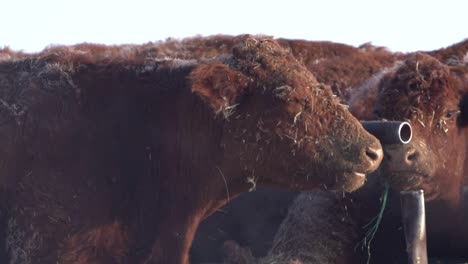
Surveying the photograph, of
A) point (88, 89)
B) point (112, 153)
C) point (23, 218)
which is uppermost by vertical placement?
point (88, 89)

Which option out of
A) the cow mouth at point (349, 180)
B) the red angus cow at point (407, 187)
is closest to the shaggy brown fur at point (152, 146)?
the cow mouth at point (349, 180)

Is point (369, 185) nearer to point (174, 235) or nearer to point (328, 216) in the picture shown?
point (328, 216)

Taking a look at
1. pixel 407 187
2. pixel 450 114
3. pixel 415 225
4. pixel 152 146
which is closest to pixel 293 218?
pixel 407 187

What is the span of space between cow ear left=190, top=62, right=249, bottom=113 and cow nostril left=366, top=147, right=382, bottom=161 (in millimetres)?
967

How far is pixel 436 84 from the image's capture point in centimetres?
827

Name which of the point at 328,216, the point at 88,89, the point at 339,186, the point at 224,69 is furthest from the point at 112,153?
the point at 328,216

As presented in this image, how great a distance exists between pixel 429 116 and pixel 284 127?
1.98 metres

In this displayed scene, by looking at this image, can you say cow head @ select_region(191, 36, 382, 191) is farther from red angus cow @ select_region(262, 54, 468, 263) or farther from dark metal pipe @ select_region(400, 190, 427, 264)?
red angus cow @ select_region(262, 54, 468, 263)

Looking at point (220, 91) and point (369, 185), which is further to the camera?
point (369, 185)

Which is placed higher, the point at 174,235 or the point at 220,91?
the point at 220,91

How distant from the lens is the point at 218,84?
667cm

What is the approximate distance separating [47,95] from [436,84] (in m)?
3.36

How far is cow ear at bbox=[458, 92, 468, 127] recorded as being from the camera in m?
8.46

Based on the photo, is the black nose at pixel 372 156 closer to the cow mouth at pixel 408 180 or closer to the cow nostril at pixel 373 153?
the cow nostril at pixel 373 153
